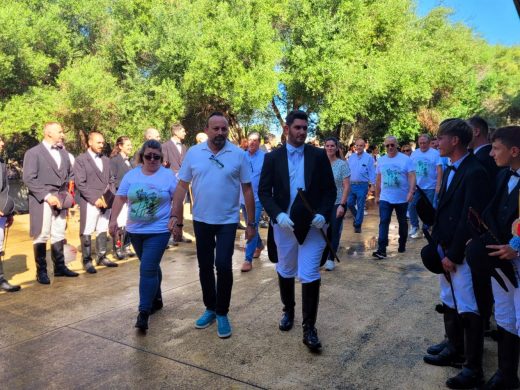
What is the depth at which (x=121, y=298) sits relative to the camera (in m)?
5.10

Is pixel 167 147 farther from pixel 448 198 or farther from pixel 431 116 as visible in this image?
pixel 431 116

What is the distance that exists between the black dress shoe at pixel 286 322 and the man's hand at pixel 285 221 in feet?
3.20

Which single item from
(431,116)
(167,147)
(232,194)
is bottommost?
(232,194)

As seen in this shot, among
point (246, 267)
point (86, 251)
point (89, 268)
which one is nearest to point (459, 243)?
point (246, 267)

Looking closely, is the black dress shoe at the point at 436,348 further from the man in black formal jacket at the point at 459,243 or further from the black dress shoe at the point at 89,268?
the black dress shoe at the point at 89,268

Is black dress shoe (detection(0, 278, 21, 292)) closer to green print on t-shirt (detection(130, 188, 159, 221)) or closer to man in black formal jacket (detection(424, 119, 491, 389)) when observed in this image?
green print on t-shirt (detection(130, 188, 159, 221))

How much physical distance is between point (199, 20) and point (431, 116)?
1530 centimetres

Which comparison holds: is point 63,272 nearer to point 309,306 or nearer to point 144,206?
point 144,206

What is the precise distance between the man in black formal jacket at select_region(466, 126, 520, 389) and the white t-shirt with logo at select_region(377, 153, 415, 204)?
3.83m

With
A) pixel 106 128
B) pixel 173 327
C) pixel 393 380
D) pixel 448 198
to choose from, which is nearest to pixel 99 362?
pixel 173 327

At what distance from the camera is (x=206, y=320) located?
4.20 metres

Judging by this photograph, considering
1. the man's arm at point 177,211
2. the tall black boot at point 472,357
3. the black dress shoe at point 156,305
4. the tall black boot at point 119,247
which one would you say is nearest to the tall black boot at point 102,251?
the tall black boot at point 119,247

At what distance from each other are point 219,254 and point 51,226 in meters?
3.12

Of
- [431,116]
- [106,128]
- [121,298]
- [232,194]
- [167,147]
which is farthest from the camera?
[431,116]
